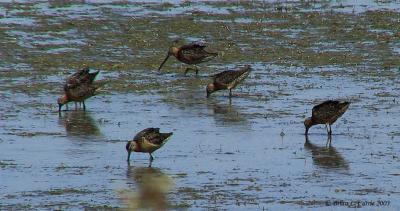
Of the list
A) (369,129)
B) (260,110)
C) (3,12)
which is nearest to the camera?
(369,129)

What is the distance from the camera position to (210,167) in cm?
1773

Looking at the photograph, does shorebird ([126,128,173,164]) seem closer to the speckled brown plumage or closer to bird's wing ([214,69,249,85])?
the speckled brown plumage

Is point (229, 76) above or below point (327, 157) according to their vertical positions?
below

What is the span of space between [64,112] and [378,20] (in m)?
14.1

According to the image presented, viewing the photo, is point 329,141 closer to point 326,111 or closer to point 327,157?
point 326,111

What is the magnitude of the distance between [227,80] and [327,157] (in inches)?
245

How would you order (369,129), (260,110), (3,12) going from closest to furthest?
1. (369,129)
2. (260,110)
3. (3,12)

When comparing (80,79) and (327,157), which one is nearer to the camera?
(327,157)

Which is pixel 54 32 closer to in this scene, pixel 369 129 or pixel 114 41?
pixel 114 41

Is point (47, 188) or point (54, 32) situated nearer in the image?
point (47, 188)

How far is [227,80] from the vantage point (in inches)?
968

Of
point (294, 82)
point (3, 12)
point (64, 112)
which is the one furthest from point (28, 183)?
point (3, 12)

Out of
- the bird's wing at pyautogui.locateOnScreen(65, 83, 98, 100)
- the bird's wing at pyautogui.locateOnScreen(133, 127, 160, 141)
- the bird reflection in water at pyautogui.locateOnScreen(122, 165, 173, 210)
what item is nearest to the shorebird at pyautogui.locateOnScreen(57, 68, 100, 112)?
the bird's wing at pyautogui.locateOnScreen(65, 83, 98, 100)

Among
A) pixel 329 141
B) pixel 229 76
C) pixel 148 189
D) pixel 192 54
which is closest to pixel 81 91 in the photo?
pixel 229 76
